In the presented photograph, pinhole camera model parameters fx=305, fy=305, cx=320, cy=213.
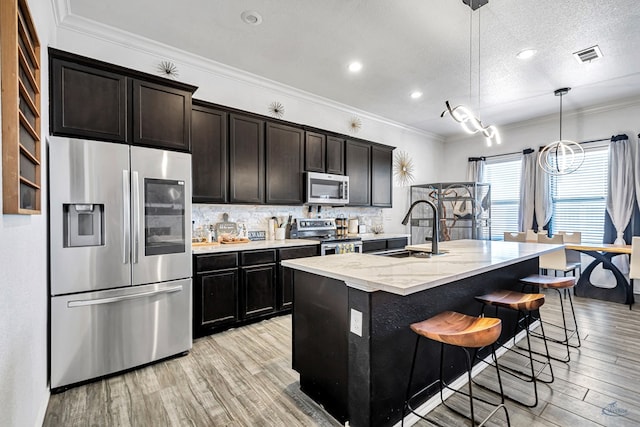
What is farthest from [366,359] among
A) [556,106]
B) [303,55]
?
[556,106]

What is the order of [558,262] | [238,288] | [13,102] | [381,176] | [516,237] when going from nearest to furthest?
1. [13,102]
2. [238,288]
3. [558,262]
4. [516,237]
5. [381,176]

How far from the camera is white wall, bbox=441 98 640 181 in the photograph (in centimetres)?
→ 470

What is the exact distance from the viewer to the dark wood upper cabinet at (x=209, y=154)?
129 inches

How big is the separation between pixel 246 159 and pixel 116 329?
7.09ft

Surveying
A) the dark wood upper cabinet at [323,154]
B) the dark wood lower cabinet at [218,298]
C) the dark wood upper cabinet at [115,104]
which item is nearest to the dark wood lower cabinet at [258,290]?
the dark wood lower cabinet at [218,298]

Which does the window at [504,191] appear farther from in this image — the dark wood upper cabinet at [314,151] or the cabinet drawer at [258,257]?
the cabinet drawer at [258,257]

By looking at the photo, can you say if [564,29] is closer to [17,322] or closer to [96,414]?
[17,322]

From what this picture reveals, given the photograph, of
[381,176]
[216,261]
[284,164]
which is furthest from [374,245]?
[216,261]

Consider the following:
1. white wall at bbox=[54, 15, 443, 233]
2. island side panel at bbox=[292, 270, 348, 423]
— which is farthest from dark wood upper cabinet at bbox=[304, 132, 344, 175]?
island side panel at bbox=[292, 270, 348, 423]

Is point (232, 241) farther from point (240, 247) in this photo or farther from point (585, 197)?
point (585, 197)

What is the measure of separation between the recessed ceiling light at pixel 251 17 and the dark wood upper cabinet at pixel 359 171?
2367mm

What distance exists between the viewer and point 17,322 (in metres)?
1.37

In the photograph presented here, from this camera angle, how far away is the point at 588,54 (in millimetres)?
3312

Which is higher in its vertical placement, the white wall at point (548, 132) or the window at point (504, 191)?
the white wall at point (548, 132)
